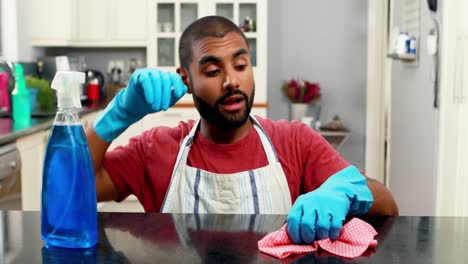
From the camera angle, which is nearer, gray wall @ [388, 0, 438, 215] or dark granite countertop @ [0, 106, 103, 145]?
dark granite countertop @ [0, 106, 103, 145]

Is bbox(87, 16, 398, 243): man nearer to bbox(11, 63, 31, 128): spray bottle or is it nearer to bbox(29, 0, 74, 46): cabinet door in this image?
bbox(11, 63, 31, 128): spray bottle

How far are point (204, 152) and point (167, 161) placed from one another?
91 millimetres

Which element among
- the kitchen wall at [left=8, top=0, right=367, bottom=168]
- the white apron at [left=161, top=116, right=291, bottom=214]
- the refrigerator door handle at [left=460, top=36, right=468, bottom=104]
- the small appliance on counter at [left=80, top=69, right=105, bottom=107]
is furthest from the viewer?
the kitchen wall at [left=8, top=0, right=367, bottom=168]

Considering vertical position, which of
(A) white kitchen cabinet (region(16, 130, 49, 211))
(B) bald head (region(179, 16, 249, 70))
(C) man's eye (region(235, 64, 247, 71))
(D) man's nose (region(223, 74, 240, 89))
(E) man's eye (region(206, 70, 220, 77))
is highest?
(B) bald head (region(179, 16, 249, 70))

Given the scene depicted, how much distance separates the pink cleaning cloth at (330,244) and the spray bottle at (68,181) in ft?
0.87

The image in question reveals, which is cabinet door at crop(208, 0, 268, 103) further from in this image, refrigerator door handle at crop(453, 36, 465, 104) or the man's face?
the man's face

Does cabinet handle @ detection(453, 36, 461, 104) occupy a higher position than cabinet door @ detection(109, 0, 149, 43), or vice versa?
cabinet door @ detection(109, 0, 149, 43)

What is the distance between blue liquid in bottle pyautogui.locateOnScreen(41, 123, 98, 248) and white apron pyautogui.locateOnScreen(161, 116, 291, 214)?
50 centimetres

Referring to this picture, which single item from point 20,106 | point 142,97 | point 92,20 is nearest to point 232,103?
point 142,97

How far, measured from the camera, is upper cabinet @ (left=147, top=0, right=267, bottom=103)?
4.83m

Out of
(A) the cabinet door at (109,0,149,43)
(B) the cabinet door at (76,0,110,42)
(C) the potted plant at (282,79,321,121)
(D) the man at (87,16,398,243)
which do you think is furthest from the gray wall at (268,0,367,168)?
(D) the man at (87,16,398,243)

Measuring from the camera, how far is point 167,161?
5.18 ft

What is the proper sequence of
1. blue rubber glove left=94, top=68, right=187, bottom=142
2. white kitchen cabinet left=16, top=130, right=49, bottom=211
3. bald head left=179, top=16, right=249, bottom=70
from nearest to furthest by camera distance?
blue rubber glove left=94, top=68, right=187, bottom=142
bald head left=179, top=16, right=249, bottom=70
white kitchen cabinet left=16, top=130, right=49, bottom=211

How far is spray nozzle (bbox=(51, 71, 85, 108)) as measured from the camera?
0.97 meters
